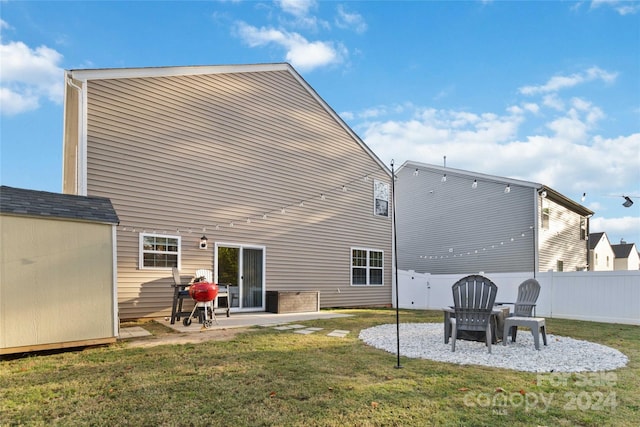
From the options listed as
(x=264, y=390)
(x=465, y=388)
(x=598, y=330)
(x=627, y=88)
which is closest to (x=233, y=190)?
(x=264, y=390)

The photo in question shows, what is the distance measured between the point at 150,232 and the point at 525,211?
13.3 meters

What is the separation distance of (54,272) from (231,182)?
5.29 m

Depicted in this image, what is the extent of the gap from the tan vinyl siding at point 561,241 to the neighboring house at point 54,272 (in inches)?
575

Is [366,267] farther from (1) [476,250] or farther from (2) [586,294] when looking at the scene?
(2) [586,294]

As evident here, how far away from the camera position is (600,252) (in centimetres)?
2389

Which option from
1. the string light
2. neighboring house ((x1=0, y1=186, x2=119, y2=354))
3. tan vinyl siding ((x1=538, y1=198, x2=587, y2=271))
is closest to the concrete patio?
neighboring house ((x1=0, y1=186, x2=119, y2=354))

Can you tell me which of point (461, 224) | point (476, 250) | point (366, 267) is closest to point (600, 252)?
point (476, 250)

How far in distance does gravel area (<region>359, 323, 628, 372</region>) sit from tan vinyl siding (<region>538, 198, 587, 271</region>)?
921 cm

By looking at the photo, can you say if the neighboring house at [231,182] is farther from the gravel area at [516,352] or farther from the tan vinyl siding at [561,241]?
the tan vinyl siding at [561,241]

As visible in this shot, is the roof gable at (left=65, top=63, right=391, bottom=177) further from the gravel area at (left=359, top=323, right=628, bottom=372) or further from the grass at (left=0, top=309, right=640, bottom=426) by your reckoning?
the gravel area at (left=359, top=323, right=628, bottom=372)

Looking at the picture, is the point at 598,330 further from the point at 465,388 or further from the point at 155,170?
the point at 155,170

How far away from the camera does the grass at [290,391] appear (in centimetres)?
281

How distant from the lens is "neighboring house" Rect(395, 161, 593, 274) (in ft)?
47.9

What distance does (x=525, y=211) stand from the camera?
47.8 ft
